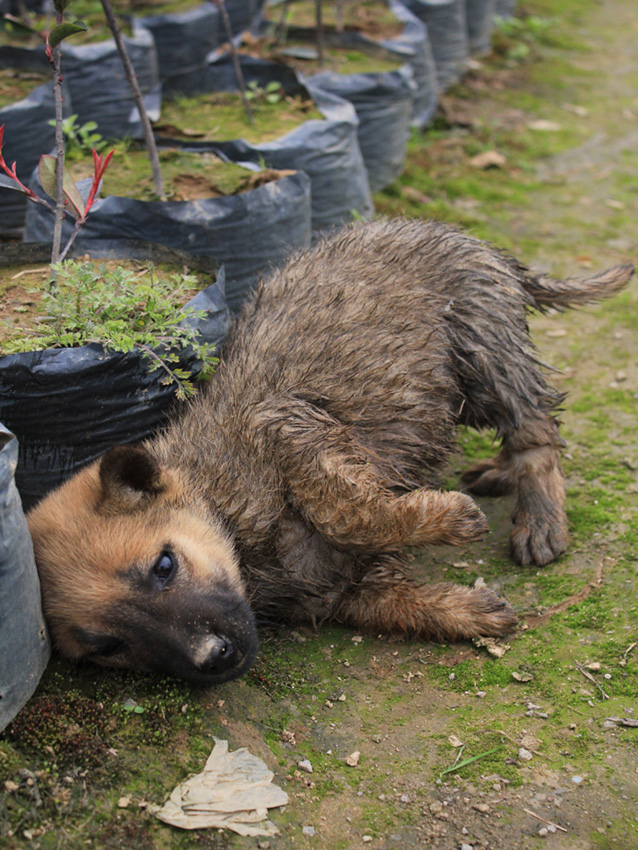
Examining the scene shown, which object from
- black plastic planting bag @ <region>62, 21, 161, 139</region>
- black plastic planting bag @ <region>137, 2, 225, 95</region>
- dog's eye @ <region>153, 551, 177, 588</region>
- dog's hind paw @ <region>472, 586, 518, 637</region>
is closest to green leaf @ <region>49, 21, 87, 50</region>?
dog's eye @ <region>153, 551, 177, 588</region>

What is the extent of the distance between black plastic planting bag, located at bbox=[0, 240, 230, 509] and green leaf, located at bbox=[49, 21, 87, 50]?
120cm

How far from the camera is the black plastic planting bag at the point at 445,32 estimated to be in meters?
10.7

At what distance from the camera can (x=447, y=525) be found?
3.62 meters

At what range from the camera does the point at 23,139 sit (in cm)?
599

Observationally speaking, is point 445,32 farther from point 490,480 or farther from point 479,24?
point 490,480

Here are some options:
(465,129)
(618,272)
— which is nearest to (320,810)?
(618,272)

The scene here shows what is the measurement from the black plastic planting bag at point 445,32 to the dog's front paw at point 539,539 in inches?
337

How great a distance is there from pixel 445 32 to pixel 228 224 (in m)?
7.64

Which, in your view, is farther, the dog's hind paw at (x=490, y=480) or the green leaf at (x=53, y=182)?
the dog's hind paw at (x=490, y=480)

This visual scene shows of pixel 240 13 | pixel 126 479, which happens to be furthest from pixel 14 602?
pixel 240 13

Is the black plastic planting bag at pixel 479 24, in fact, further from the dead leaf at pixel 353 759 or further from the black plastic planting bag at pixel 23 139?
the dead leaf at pixel 353 759

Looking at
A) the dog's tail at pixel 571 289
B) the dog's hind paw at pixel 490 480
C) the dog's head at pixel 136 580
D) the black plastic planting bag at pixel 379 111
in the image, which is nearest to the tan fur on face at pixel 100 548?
the dog's head at pixel 136 580

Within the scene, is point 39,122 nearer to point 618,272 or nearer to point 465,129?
point 618,272

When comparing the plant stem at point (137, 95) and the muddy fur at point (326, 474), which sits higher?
the plant stem at point (137, 95)
